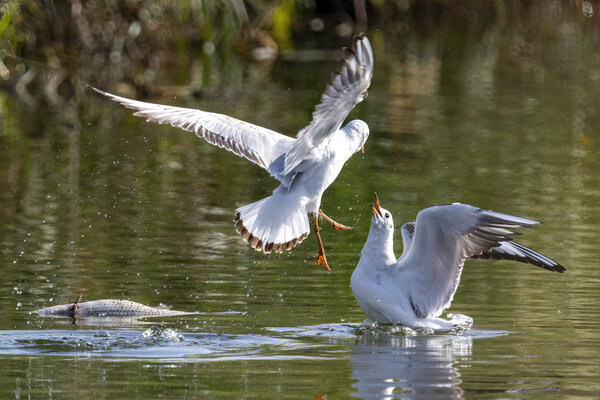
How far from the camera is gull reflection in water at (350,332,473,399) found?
262 inches

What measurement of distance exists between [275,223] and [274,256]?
5.78 feet

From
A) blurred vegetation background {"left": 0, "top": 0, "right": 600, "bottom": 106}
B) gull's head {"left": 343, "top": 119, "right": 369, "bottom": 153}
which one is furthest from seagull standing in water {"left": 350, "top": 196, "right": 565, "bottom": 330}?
blurred vegetation background {"left": 0, "top": 0, "right": 600, "bottom": 106}

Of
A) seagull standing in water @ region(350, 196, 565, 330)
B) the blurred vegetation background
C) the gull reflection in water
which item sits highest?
the blurred vegetation background

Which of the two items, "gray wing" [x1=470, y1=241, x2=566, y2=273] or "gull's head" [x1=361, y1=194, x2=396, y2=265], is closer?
"gull's head" [x1=361, y1=194, x2=396, y2=265]

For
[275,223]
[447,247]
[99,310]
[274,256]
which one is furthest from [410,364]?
[274,256]

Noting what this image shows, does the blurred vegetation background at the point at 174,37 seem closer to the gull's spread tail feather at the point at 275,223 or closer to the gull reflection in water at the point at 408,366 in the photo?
the gull's spread tail feather at the point at 275,223

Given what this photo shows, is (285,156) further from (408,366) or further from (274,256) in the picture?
(408,366)

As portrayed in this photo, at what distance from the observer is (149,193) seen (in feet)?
44.7

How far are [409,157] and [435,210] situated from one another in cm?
776

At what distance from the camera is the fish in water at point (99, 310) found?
8.55 m

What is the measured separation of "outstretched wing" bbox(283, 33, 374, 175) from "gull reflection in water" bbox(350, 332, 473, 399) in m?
1.42

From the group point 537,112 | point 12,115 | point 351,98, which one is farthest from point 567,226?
point 12,115

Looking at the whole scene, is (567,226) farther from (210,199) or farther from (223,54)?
(223,54)

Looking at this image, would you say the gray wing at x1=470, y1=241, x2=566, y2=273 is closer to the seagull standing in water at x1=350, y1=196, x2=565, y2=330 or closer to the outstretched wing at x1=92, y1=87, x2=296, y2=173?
the seagull standing in water at x1=350, y1=196, x2=565, y2=330
